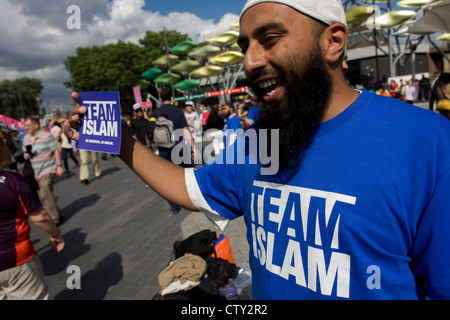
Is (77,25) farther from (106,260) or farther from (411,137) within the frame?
(106,260)

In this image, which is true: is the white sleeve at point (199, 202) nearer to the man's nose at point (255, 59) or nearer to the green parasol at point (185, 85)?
the man's nose at point (255, 59)

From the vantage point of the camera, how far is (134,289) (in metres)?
3.40

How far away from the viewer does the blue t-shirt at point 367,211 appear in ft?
2.75

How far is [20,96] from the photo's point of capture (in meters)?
58.6

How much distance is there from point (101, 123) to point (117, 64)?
43.8m

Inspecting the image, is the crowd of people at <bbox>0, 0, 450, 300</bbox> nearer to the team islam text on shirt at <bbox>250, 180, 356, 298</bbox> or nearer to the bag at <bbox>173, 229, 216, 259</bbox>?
the team islam text on shirt at <bbox>250, 180, 356, 298</bbox>

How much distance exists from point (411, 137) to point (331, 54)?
0.42m

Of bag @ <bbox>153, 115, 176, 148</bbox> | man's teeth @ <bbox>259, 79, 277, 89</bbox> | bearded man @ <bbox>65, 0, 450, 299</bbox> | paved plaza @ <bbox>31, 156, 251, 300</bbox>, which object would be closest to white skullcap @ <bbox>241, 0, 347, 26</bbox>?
bearded man @ <bbox>65, 0, 450, 299</bbox>

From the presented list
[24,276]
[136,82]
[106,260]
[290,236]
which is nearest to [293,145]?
[290,236]

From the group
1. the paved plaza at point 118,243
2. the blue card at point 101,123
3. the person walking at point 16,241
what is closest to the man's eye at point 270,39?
the blue card at point 101,123

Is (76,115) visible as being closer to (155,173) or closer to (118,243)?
(155,173)

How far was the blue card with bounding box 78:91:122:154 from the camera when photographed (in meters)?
1.31

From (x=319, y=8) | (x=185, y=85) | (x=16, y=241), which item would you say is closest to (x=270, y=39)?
(x=319, y=8)

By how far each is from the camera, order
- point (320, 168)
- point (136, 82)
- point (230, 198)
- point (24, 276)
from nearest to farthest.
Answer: point (320, 168), point (230, 198), point (24, 276), point (136, 82)
